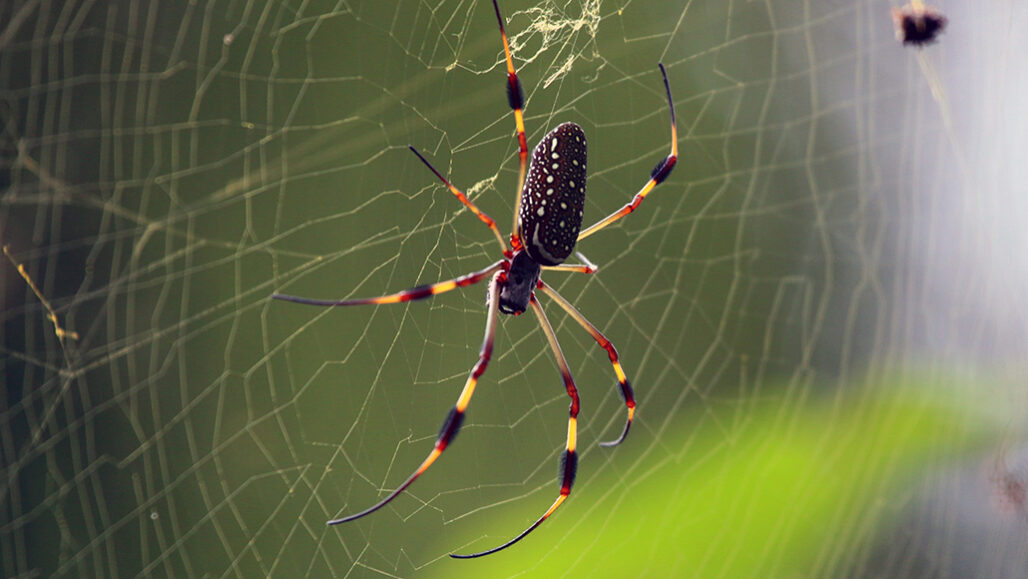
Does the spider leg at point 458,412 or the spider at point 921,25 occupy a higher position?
the spider at point 921,25

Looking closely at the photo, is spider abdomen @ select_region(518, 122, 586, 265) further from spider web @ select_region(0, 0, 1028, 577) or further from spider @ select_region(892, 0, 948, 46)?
spider @ select_region(892, 0, 948, 46)

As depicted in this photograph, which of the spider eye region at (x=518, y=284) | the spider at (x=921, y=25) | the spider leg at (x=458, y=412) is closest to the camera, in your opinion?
the spider leg at (x=458, y=412)

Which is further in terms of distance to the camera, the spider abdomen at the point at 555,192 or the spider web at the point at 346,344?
the spider web at the point at 346,344

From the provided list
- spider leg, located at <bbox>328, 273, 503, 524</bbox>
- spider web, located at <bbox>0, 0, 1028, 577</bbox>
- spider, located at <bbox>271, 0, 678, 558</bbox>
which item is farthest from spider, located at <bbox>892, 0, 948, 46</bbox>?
spider leg, located at <bbox>328, 273, 503, 524</bbox>

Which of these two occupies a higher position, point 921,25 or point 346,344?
point 921,25

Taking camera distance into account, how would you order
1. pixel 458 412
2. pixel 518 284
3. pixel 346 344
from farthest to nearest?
pixel 346 344, pixel 518 284, pixel 458 412

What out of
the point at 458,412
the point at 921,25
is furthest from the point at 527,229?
the point at 921,25

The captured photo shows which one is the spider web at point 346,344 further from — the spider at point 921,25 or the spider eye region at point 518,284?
the spider at point 921,25

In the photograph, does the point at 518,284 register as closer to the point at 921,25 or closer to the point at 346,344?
the point at 346,344

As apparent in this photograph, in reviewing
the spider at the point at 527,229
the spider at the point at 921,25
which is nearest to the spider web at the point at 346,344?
the spider at the point at 527,229
